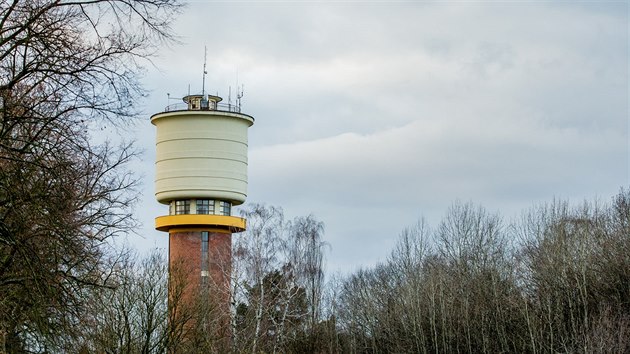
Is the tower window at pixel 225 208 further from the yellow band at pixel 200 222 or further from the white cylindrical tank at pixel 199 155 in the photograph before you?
the white cylindrical tank at pixel 199 155

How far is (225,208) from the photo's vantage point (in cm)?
5116

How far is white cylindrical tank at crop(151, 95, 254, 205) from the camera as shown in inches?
1937

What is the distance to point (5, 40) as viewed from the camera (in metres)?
11.5

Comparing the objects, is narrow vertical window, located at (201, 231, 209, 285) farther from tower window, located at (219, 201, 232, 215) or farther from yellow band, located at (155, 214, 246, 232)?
tower window, located at (219, 201, 232, 215)

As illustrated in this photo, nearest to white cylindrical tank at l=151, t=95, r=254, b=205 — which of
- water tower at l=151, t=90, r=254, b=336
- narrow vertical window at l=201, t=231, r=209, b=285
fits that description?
water tower at l=151, t=90, r=254, b=336

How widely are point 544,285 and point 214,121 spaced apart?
17950mm

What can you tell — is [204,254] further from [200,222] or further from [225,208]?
[225,208]

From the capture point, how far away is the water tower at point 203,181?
4925 cm

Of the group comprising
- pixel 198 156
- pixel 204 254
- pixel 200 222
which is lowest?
pixel 204 254

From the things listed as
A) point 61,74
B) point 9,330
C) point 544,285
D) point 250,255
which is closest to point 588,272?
point 544,285

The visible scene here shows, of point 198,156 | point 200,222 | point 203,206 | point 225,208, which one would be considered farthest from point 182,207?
point 198,156

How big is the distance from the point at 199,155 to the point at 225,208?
346 centimetres

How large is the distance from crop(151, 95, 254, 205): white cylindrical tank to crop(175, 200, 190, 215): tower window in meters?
0.59

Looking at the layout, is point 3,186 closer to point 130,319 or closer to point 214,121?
point 130,319
